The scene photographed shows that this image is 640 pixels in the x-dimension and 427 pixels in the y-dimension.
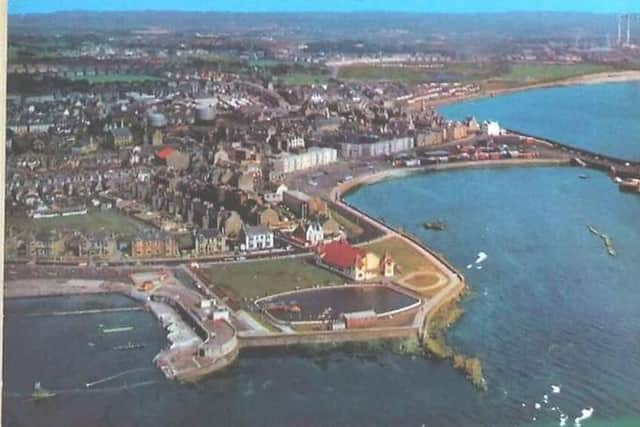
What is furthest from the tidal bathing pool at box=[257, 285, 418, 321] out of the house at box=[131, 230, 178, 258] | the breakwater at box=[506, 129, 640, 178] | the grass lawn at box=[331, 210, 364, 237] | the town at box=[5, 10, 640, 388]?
the breakwater at box=[506, 129, 640, 178]

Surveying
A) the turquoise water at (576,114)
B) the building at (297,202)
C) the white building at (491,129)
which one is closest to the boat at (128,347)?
the building at (297,202)

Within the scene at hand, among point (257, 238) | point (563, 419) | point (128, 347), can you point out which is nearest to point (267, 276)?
point (257, 238)

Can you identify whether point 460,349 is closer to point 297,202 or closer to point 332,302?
point 332,302

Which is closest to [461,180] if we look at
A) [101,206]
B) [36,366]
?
[101,206]

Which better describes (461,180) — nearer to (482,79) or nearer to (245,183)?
(482,79)

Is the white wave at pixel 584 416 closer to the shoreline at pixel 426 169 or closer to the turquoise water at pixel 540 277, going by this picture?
the turquoise water at pixel 540 277

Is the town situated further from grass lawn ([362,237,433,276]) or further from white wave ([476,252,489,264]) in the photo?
white wave ([476,252,489,264])
